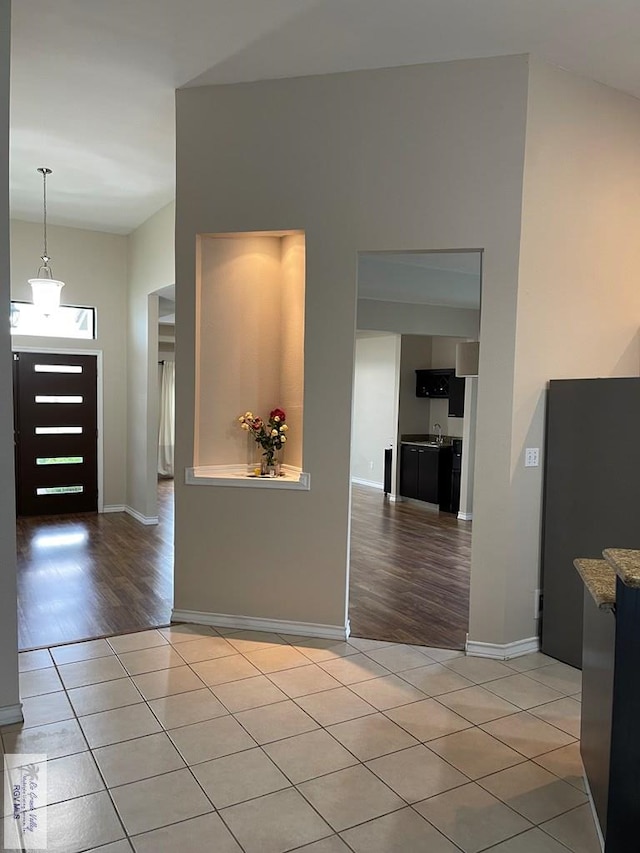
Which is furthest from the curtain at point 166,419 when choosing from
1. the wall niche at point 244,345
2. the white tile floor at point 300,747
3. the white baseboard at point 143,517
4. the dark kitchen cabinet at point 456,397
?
the white tile floor at point 300,747

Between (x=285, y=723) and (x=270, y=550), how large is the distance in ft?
3.77

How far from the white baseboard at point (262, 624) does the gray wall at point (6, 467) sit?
4.14 feet

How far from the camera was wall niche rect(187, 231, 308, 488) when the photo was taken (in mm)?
3879

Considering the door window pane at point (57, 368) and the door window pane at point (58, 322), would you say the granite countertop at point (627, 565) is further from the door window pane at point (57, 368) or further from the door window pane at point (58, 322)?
the door window pane at point (57, 368)

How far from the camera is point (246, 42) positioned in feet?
10.5

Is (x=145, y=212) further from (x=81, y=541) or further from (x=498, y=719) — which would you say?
(x=498, y=719)

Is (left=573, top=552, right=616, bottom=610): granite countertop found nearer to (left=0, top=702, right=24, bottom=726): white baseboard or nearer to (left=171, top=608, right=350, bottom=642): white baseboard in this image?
(left=171, top=608, right=350, bottom=642): white baseboard

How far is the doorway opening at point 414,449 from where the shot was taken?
4.33 m

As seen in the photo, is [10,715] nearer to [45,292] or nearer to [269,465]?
[269,465]

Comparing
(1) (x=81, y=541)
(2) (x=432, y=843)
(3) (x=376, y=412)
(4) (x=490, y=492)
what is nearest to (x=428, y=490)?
(3) (x=376, y=412)

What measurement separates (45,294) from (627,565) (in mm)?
4889

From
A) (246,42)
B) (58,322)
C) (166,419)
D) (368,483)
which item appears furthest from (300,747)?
(166,419)

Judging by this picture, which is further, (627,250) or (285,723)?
(627,250)

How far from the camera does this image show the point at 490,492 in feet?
11.4
